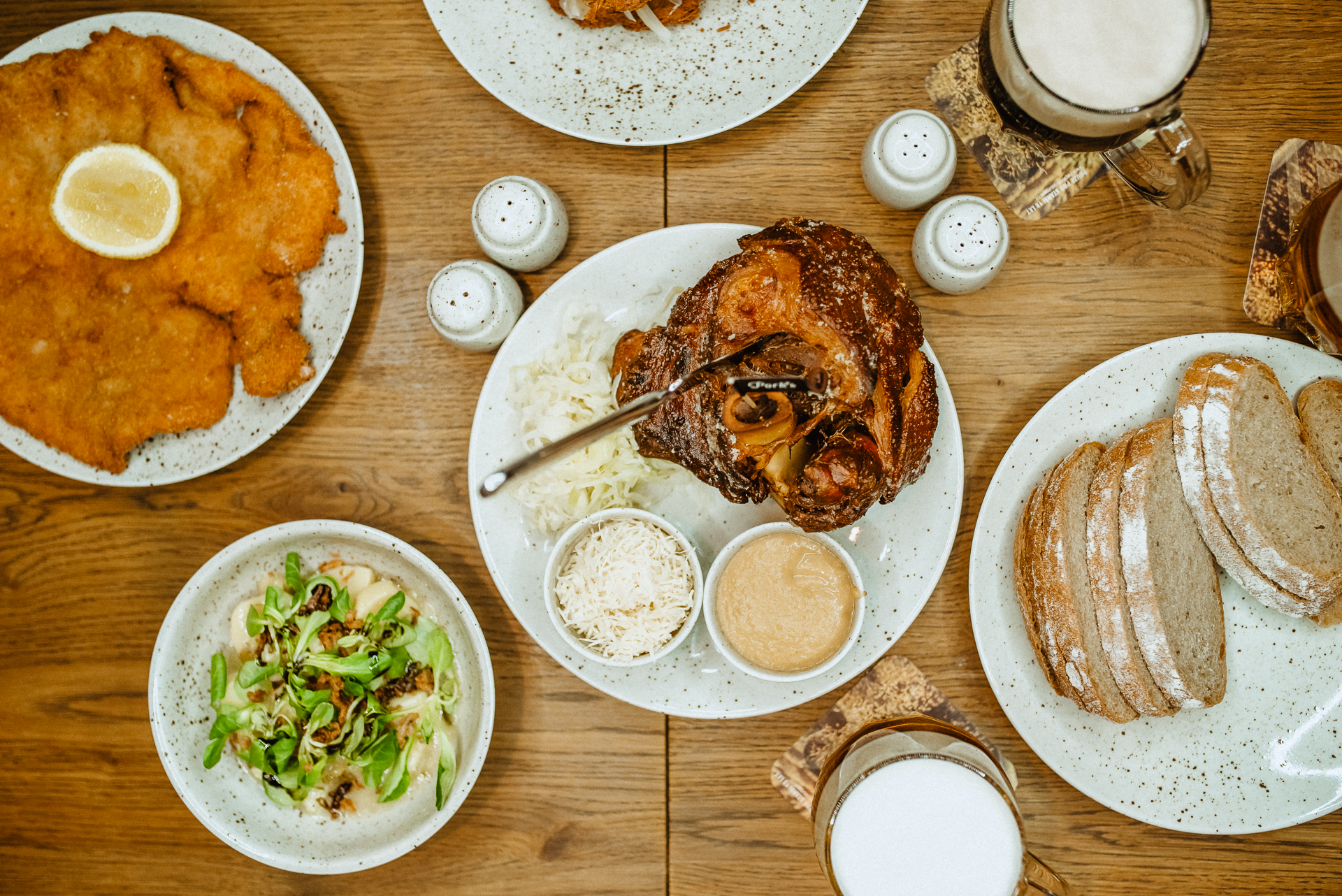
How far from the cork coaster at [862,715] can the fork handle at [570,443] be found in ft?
2.83

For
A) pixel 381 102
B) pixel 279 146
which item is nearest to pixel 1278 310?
pixel 381 102

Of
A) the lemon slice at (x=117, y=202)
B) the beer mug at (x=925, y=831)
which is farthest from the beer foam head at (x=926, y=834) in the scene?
the lemon slice at (x=117, y=202)

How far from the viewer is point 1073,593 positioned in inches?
63.4

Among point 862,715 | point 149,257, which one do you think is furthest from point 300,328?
point 862,715

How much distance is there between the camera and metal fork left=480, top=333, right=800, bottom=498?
1121 mm

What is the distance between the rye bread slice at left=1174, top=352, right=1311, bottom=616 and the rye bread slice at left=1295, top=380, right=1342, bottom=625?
9cm

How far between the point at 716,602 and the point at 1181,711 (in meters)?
1.00

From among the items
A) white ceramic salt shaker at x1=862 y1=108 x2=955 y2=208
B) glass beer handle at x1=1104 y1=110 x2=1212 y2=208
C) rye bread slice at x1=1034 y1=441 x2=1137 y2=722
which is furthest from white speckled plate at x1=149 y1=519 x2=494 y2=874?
glass beer handle at x1=1104 y1=110 x2=1212 y2=208

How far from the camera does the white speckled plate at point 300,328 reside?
5.96 feet

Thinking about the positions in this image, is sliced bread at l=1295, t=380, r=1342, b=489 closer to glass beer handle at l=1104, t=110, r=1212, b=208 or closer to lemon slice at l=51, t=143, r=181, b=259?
glass beer handle at l=1104, t=110, r=1212, b=208

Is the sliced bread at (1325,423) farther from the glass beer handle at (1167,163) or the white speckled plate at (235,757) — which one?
the white speckled plate at (235,757)

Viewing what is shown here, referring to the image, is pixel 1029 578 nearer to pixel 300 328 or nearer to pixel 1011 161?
pixel 1011 161

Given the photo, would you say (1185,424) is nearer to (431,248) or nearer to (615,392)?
(615,392)

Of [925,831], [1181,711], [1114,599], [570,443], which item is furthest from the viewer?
[1181,711]
